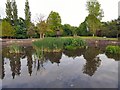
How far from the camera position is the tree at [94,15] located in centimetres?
4784

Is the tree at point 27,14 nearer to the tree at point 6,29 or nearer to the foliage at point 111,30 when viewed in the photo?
the tree at point 6,29

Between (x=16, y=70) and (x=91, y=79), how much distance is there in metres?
5.18

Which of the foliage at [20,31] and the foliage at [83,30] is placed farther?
the foliage at [83,30]

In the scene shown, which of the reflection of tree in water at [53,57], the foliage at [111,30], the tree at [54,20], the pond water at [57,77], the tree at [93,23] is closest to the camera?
the pond water at [57,77]

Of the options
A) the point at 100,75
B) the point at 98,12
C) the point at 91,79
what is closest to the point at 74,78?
the point at 91,79

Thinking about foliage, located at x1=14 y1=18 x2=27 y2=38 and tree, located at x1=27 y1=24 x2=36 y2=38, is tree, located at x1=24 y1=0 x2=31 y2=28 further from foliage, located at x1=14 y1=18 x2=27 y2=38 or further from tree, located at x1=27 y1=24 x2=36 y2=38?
tree, located at x1=27 y1=24 x2=36 y2=38

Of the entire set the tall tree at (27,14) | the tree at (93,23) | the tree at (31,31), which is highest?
the tall tree at (27,14)

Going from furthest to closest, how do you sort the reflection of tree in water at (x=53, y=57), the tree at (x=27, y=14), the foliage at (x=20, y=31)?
1. the tree at (x=27, y=14)
2. the foliage at (x=20, y=31)
3. the reflection of tree in water at (x=53, y=57)

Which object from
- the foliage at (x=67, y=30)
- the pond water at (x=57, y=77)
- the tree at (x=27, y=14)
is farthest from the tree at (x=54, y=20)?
the pond water at (x=57, y=77)

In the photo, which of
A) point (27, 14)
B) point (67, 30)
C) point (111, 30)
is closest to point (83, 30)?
point (67, 30)

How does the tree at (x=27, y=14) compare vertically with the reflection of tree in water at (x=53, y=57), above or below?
above

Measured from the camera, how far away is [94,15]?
48.8 metres

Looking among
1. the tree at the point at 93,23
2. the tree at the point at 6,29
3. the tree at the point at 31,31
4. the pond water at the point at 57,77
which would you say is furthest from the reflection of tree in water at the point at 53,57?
the tree at the point at 31,31

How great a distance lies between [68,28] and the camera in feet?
183
